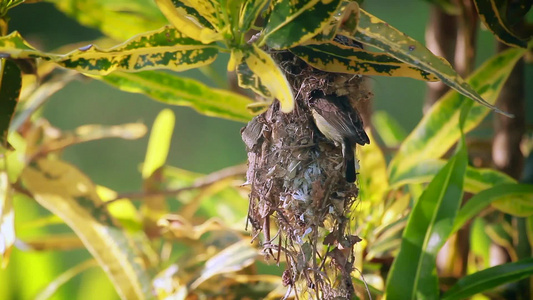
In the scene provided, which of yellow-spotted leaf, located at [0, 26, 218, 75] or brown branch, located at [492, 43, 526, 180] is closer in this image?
yellow-spotted leaf, located at [0, 26, 218, 75]

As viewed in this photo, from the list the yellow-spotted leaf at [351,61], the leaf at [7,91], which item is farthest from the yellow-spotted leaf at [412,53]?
the leaf at [7,91]

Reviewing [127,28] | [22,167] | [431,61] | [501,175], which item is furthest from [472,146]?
[22,167]

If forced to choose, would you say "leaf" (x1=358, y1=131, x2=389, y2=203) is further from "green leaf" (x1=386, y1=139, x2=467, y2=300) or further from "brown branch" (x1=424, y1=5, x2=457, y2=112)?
"brown branch" (x1=424, y1=5, x2=457, y2=112)

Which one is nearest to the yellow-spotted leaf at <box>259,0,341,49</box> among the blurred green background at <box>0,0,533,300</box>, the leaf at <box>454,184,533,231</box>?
the leaf at <box>454,184,533,231</box>

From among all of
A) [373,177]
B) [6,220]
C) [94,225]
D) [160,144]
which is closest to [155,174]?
[160,144]

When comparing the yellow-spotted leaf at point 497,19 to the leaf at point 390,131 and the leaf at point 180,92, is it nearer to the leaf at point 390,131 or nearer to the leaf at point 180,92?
the leaf at point 180,92

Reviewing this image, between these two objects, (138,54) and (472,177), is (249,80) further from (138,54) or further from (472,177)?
(472,177)
